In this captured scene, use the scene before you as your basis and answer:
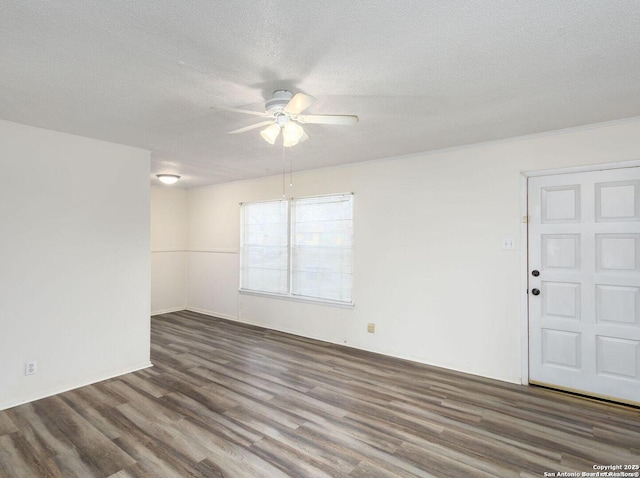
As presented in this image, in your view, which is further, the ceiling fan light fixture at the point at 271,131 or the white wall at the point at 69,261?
the white wall at the point at 69,261

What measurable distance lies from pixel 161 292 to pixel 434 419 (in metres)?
5.40

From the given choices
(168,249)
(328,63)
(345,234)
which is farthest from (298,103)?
(168,249)

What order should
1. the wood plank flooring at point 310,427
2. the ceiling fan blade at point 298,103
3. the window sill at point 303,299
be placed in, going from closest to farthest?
the ceiling fan blade at point 298,103 → the wood plank flooring at point 310,427 → the window sill at point 303,299

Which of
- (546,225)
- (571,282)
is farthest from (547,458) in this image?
(546,225)

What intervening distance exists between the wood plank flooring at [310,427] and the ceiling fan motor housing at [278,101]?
7.57 ft

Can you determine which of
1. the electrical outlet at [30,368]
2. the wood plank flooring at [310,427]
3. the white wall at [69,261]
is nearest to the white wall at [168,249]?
the white wall at [69,261]

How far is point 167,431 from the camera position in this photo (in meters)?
2.54

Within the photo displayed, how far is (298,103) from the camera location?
2.06m

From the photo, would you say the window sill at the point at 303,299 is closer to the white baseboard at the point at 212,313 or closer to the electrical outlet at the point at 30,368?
the white baseboard at the point at 212,313

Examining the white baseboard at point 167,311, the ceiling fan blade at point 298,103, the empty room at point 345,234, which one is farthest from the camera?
the white baseboard at point 167,311

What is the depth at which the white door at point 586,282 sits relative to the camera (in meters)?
2.94

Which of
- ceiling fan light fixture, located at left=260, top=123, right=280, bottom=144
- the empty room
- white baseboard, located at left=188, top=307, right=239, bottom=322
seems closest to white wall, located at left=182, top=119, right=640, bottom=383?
the empty room

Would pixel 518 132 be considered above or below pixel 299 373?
above

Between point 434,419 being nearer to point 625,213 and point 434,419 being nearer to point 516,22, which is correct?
point 625,213
